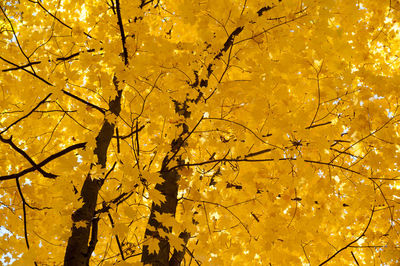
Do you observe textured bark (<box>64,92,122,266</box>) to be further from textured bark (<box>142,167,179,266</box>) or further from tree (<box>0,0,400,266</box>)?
textured bark (<box>142,167,179,266</box>)

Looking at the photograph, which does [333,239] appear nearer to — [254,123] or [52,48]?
[254,123]

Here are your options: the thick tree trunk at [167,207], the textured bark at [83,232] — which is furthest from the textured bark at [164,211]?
the textured bark at [83,232]

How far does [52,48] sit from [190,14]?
258 centimetres

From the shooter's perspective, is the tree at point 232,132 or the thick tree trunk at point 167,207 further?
the thick tree trunk at point 167,207

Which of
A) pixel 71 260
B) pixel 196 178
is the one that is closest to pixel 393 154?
pixel 196 178

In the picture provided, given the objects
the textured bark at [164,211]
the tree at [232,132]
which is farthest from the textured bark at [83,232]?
the textured bark at [164,211]

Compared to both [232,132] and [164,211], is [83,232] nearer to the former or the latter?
[164,211]

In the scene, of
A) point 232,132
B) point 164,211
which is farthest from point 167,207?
point 232,132

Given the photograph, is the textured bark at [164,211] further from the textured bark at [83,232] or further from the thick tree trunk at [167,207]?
the textured bark at [83,232]

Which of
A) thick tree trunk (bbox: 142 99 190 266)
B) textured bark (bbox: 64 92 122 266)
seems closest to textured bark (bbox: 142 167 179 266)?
thick tree trunk (bbox: 142 99 190 266)

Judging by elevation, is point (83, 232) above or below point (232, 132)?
below

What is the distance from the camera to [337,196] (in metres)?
3.13

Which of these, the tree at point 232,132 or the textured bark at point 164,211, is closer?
the tree at point 232,132

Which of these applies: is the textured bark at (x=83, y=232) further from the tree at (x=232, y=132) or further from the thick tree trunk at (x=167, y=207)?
the thick tree trunk at (x=167, y=207)
